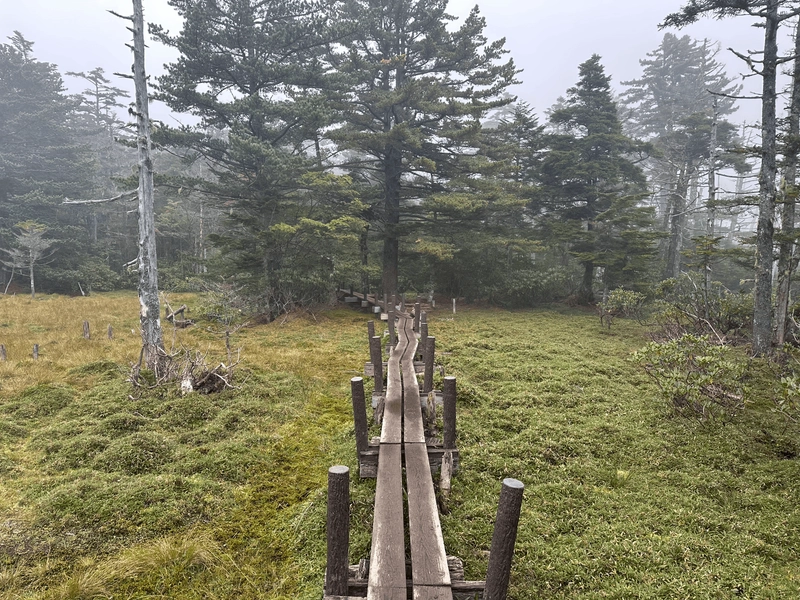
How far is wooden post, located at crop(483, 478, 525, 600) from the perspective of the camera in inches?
113

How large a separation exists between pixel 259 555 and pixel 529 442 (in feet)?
14.8

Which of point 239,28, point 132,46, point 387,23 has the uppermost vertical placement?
point 387,23

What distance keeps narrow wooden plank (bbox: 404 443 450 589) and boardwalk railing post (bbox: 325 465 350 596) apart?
62 centimetres

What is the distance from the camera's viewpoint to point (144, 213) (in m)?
10.8

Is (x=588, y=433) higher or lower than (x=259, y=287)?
lower

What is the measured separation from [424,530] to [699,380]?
649 cm

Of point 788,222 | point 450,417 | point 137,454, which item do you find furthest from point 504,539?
point 788,222

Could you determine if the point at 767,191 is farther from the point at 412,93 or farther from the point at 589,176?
the point at 412,93

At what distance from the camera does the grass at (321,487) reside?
3.96 m

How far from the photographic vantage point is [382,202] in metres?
22.6

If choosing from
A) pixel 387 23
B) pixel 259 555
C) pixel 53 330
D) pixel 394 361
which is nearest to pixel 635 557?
pixel 259 555

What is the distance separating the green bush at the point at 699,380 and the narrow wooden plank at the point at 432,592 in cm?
662

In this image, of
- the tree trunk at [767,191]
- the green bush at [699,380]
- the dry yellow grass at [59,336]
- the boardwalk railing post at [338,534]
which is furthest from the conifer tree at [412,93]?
the boardwalk railing post at [338,534]

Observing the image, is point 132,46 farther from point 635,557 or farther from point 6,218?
point 6,218
